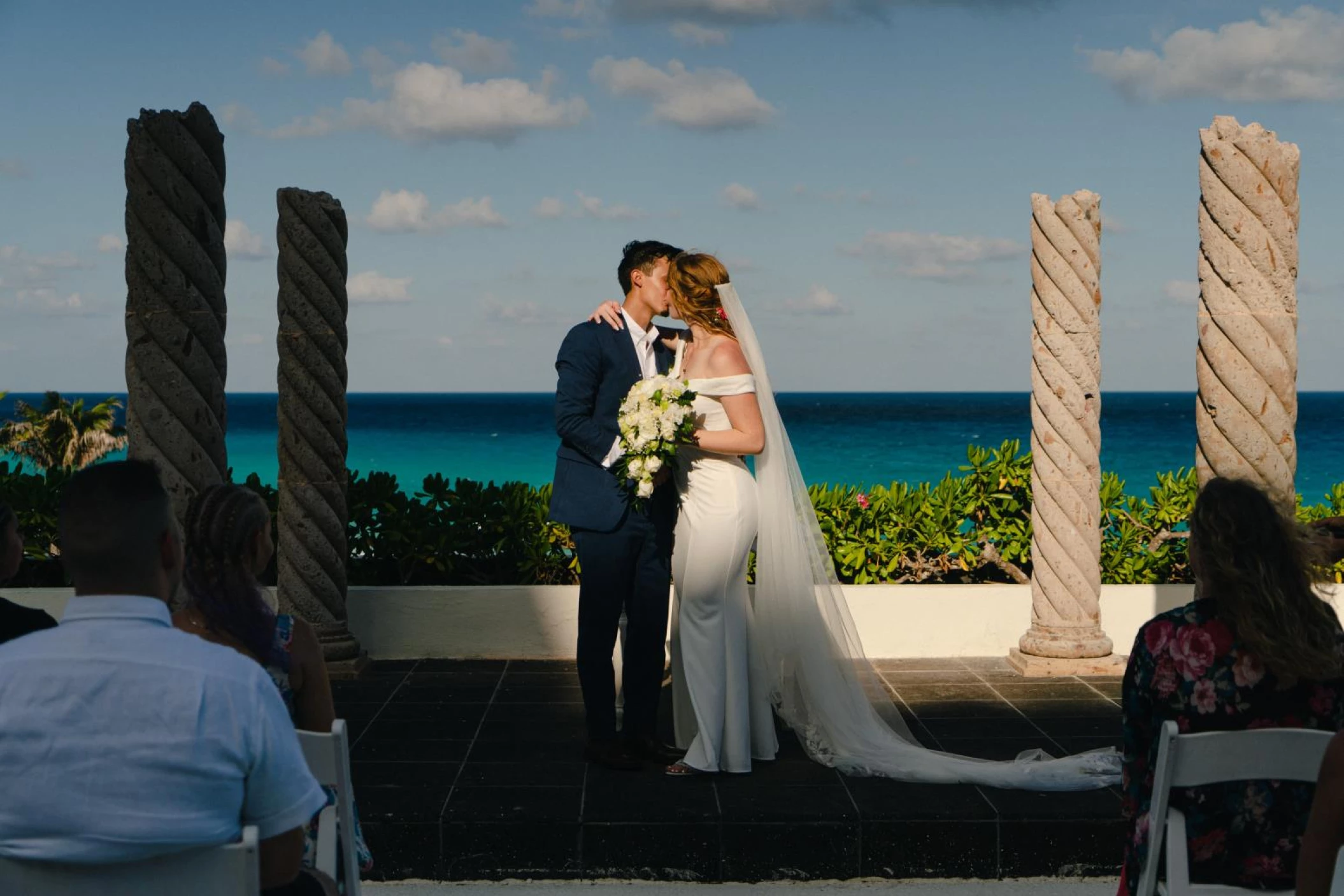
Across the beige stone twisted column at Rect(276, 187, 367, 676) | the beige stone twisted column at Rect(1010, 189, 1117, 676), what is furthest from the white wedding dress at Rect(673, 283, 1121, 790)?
the beige stone twisted column at Rect(276, 187, 367, 676)

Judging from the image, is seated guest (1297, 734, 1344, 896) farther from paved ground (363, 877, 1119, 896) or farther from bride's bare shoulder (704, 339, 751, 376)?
bride's bare shoulder (704, 339, 751, 376)

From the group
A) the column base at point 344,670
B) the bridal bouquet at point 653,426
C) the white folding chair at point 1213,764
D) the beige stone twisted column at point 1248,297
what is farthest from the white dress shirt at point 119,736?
the column base at point 344,670

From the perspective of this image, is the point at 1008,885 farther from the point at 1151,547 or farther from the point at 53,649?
the point at 1151,547

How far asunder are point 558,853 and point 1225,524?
8.30ft

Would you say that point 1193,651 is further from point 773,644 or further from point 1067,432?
point 1067,432

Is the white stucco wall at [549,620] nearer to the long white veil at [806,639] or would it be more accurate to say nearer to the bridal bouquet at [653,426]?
the long white veil at [806,639]

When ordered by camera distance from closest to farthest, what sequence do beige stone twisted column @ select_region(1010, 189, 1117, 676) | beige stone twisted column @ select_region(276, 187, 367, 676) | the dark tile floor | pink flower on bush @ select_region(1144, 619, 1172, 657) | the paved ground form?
pink flower on bush @ select_region(1144, 619, 1172, 657) < the paved ground < the dark tile floor < beige stone twisted column @ select_region(276, 187, 367, 676) < beige stone twisted column @ select_region(1010, 189, 1117, 676)

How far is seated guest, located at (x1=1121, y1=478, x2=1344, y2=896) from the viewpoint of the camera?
8.61 ft

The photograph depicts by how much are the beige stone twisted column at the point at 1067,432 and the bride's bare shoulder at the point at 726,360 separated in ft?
8.13

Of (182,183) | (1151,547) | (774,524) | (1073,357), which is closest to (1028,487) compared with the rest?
(1151,547)

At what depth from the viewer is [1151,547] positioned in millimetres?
8055

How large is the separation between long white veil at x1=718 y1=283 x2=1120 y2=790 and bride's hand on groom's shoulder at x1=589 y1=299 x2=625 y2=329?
1.47 ft

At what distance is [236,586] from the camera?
276 cm

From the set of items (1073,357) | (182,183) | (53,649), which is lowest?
(53,649)
